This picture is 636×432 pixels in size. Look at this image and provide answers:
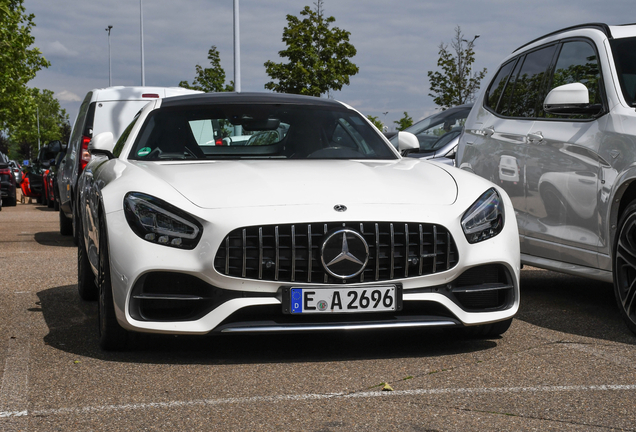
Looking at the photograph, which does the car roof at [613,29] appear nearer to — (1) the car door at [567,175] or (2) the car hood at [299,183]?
(1) the car door at [567,175]

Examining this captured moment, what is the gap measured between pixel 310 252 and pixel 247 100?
2.13 meters

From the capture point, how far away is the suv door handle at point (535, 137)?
624cm

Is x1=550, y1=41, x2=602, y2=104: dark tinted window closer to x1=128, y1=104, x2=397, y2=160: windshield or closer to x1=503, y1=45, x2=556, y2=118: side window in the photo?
x1=503, y1=45, x2=556, y2=118: side window

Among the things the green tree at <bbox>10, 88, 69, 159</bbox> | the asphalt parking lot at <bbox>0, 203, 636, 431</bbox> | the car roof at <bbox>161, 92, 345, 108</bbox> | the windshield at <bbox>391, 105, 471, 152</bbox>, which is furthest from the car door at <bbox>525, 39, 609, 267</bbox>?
the green tree at <bbox>10, 88, 69, 159</bbox>

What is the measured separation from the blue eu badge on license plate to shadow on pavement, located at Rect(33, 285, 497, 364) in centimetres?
34

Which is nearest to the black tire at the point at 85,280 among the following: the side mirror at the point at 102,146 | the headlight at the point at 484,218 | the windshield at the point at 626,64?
the side mirror at the point at 102,146

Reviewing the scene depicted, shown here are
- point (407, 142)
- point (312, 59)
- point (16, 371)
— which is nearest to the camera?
point (16, 371)

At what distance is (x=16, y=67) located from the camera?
117 feet

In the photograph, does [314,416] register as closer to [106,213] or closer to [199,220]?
[199,220]

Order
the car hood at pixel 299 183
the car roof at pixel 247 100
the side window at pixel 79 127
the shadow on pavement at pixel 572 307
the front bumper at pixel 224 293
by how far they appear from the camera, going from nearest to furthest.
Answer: the front bumper at pixel 224 293 < the car hood at pixel 299 183 < the shadow on pavement at pixel 572 307 < the car roof at pixel 247 100 < the side window at pixel 79 127

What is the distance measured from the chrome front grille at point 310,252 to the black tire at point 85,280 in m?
2.31

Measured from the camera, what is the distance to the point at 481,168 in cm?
715

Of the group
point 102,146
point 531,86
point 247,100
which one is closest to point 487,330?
point 247,100

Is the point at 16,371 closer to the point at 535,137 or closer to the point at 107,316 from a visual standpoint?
the point at 107,316
